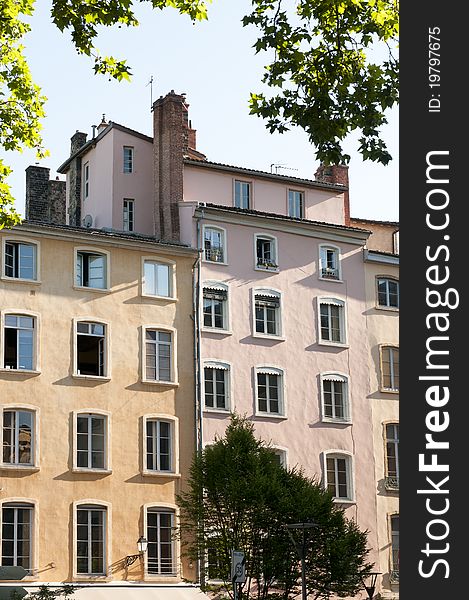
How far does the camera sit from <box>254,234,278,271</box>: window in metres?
50.9

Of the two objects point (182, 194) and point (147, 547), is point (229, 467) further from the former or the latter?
point (182, 194)

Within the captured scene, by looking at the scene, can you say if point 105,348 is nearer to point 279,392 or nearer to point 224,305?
point 224,305

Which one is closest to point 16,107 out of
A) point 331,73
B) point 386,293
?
point 331,73

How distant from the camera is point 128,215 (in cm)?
5212

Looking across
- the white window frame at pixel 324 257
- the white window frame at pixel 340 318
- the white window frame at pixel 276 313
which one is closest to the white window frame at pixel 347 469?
the white window frame at pixel 340 318

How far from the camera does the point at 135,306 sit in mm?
46781

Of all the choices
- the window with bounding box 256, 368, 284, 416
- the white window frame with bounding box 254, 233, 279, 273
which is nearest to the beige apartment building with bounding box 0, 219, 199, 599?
the window with bounding box 256, 368, 284, 416

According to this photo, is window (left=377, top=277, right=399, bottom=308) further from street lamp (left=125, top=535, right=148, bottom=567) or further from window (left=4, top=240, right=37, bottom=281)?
window (left=4, top=240, right=37, bottom=281)

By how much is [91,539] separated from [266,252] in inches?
589

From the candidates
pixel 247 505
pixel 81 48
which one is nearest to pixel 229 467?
pixel 247 505

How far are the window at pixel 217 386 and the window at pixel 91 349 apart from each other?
4.49m

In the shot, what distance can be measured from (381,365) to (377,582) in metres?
9.45

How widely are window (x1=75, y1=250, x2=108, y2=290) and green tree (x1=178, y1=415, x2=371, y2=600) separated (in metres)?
7.74

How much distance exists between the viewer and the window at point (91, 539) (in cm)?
4275
